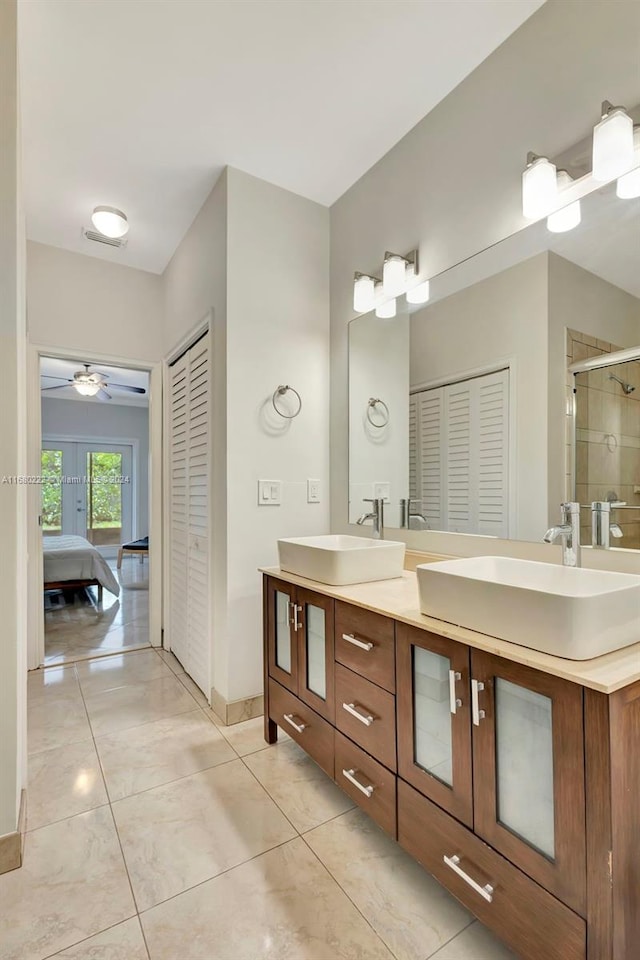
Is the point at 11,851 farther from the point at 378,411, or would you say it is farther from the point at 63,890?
the point at 378,411

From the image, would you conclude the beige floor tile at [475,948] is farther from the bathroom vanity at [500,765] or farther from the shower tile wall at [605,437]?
the shower tile wall at [605,437]

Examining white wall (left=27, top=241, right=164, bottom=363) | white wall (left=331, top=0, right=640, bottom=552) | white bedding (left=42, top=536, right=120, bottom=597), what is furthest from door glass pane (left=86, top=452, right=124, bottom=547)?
white wall (left=331, top=0, right=640, bottom=552)

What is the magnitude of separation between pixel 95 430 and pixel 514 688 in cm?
484

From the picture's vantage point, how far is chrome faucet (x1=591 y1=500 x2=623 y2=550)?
4.44ft

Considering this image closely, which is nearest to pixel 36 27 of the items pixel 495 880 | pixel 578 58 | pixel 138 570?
pixel 578 58

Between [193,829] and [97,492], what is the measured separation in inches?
134

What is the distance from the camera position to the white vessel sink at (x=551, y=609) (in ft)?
3.08

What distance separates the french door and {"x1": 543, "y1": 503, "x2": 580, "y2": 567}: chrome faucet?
383 cm

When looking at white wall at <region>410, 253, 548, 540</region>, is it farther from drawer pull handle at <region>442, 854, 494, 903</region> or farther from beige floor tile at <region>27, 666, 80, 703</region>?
beige floor tile at <region>27, 666, 80, 703</region>

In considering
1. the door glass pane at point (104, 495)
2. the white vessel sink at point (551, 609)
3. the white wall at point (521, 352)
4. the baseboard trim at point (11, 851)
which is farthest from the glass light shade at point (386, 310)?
the door glass pane at point (104, 495)

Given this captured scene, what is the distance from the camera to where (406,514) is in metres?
→ 2.10

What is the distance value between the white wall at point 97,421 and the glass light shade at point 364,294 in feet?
10.3

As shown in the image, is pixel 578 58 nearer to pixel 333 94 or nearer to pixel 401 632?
pixel 333 94

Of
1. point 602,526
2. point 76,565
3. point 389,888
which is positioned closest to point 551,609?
point 602,526
